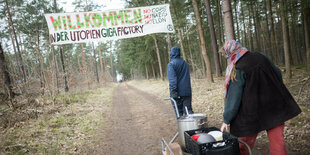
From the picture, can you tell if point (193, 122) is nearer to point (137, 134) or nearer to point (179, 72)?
point (179, 72)

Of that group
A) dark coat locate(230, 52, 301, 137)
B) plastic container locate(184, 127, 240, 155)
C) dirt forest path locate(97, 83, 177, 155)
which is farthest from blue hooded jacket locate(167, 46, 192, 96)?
plastic container locate(184, 127, 240, 155)

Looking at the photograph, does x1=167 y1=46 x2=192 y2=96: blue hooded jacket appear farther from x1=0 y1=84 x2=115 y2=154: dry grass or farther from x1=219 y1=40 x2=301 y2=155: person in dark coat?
x1=0 y1=84 x2=115 y2=154: dry grass

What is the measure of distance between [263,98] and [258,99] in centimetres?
6

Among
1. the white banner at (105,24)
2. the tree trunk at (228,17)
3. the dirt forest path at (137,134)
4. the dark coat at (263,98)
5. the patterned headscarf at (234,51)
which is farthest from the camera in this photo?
the white banner at (105,24)

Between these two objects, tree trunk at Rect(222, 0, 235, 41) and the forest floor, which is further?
tree trunk at Rect(222, 0, 235, 41)

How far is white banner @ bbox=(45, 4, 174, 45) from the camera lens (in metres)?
8.28

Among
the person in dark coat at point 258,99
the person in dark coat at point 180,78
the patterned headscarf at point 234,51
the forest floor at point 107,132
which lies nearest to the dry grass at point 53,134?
the forest floor at point 107,132

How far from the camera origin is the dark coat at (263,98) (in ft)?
7.14

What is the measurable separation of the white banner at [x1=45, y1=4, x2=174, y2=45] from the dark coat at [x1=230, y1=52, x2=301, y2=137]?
293 inches

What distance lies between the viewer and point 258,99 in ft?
7.20

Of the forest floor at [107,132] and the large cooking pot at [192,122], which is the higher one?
the large cooking pot at [192,122]

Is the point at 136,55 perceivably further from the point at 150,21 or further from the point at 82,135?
the point at 82,135

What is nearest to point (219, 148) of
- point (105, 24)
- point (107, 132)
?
point (107, 132)

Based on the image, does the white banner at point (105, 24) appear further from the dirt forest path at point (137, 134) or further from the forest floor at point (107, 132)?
the dirt forest path at point (137, 134)
